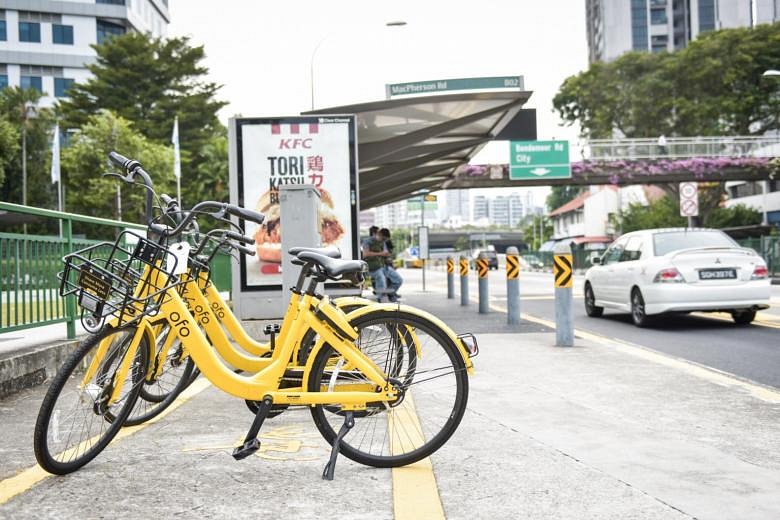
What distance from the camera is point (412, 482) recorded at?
3693 mm

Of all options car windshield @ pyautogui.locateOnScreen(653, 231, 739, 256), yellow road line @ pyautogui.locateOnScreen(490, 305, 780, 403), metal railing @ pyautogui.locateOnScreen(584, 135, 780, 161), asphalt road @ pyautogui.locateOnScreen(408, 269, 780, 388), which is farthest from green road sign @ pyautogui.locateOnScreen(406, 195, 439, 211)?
yellow road line @ pyautogui.locateOnScreen(490, 305, 780, 403)

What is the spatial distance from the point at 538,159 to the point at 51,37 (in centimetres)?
4839

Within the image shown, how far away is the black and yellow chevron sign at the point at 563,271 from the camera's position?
9.28m

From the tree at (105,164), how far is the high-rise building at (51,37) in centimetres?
2795

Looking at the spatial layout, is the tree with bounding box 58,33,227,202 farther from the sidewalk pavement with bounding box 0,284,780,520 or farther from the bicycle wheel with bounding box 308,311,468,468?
the bicycle wheel with bounding box 308,311,468,468

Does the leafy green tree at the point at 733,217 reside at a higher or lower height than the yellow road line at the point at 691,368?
higher

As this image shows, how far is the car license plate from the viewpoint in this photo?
36.5 feet

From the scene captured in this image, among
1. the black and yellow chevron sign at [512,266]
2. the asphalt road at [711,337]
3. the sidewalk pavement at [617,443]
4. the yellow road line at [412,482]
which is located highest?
the black and yellow chevron sign at [512,266]

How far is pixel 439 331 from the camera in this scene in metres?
3.93

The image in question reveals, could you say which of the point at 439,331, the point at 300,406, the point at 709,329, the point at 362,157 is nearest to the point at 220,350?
the point at 300,406

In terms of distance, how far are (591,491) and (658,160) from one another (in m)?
37.4

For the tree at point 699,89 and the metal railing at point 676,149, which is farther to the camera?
the tree at point 699,89

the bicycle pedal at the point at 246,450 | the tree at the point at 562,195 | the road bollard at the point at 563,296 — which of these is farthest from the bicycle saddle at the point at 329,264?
the tree at the point at 562,195

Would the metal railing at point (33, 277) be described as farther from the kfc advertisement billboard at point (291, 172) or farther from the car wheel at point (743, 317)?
the car wheel at point (743, 317)
